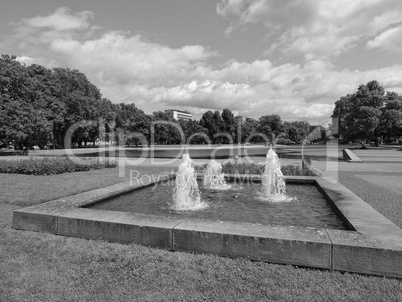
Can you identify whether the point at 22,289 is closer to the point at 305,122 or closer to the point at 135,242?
the point at 135,242

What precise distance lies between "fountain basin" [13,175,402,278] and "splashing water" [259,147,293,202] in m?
2.95

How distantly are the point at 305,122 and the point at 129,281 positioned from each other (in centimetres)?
17251

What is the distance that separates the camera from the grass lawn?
3.35m

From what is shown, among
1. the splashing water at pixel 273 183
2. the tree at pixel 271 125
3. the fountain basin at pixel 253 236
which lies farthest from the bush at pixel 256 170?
the tree at pixel 271 125

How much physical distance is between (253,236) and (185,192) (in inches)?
160

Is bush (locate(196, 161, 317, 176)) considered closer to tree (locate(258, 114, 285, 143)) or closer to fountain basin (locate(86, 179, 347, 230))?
fountain basin (locate(86, 179, 347, 230))

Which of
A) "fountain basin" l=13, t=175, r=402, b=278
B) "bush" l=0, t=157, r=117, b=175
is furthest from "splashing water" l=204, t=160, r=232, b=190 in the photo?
"bush" l=0, t=157, r=117, b=175

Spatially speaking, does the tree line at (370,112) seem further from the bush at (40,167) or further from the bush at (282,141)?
the bush at (282,141)

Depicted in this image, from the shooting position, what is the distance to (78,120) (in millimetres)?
51094

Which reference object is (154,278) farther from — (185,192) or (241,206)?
(185,192)

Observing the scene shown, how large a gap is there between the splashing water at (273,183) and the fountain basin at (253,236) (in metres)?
2.95

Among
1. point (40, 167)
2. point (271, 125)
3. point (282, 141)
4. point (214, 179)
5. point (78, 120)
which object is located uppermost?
point (271, 125)

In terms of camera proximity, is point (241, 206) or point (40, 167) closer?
point (241, 206)

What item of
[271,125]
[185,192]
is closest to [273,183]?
[185,192]
